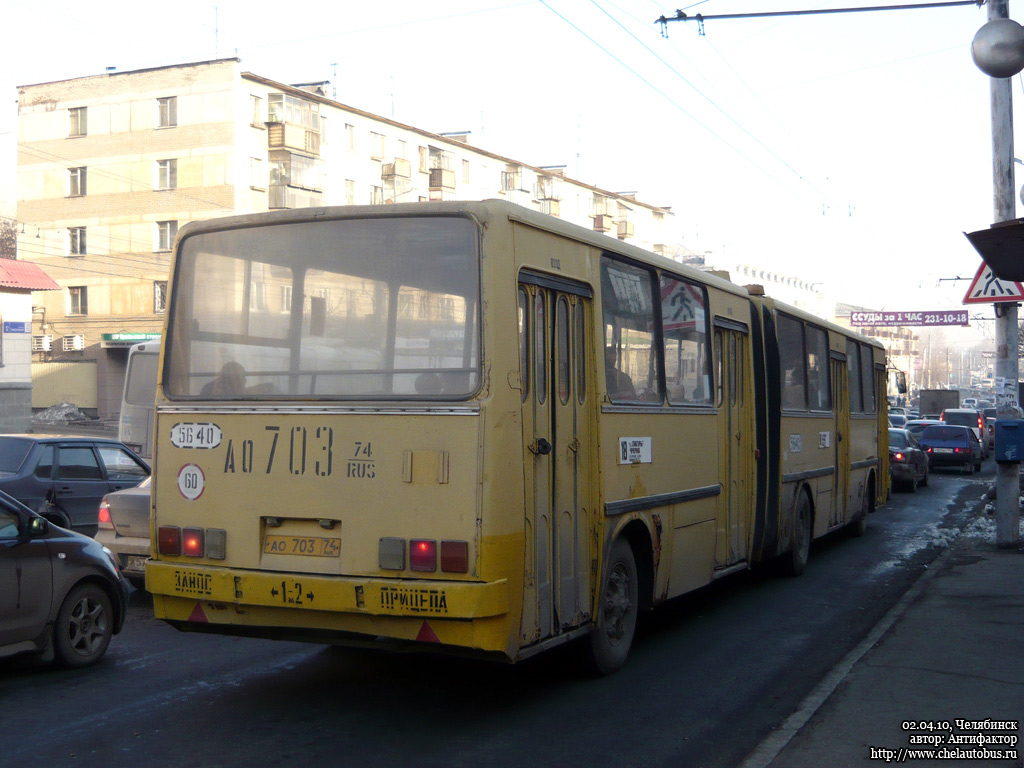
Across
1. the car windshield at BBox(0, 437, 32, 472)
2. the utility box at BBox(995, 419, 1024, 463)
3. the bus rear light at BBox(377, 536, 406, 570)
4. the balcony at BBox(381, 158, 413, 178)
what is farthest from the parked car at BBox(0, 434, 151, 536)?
the balcony at BBox(381, 158, 413, 178)

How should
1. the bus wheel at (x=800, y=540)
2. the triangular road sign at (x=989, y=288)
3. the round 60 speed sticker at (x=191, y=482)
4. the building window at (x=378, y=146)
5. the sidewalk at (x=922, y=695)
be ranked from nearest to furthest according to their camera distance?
the sidewalk at (x=922, y=695)
the round 60 speed sticker at (x=191, y=482)
the bus wheel at (x=800, y=540)
the triangular road sign at (x=989, y=288)
the building window at (x=378, y=146)

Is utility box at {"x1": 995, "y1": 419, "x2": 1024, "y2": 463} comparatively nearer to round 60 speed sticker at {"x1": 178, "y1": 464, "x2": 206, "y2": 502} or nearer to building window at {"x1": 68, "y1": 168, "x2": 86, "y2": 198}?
round 60 speed sticker at {"x1": 178, "y1": 464, "x2": 206, "y2": 502}

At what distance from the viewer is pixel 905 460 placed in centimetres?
2745

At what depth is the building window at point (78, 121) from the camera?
51406mm

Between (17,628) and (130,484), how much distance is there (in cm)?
626

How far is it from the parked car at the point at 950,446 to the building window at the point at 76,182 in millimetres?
39295

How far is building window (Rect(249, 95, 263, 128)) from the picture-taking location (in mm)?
48469

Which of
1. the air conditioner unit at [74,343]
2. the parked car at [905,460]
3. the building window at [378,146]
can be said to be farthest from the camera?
the building window at [378,146]

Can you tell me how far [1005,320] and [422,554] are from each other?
443 inches

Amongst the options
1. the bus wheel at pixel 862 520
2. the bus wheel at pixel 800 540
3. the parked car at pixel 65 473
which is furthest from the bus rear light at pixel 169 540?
the bus wheel at pixel 862 520

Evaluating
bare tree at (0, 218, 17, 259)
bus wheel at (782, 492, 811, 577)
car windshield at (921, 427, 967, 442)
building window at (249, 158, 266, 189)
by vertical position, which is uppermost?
bare tree at (0, 218, 17, 259)

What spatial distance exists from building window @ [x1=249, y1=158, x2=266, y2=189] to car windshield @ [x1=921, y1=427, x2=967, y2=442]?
3030 cm

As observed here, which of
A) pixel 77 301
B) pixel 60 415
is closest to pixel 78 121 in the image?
pixel 77 301

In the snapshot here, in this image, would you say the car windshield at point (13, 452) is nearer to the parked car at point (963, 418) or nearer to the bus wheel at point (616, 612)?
the bus wheel at point (616, 612)
